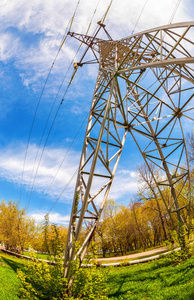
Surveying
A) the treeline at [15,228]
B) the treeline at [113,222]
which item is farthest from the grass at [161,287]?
the treeline at [15,228]

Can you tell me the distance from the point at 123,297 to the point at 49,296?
10.9ft

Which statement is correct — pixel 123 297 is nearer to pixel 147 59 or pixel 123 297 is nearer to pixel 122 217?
pixel 147 59

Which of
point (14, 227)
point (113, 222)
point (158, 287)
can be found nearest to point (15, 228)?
point (14, 227)

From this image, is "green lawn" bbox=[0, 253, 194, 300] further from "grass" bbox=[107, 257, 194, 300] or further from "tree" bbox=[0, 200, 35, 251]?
"tree" bbox=[0, 200, 35, 251]

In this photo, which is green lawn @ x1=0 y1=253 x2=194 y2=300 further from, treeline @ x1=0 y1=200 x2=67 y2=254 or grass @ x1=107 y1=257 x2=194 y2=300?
treeline @ x1=0 y1=200 x2=67 y2=254

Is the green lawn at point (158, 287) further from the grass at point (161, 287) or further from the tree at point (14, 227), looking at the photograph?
the tree at point (14, 227)

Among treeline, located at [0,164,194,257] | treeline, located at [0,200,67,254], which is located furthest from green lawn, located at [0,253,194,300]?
treeline, located at [0,200,67,254]

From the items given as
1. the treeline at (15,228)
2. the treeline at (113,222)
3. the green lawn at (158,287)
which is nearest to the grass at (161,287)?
the green lawn at (158,287)

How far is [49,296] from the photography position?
16.4ft

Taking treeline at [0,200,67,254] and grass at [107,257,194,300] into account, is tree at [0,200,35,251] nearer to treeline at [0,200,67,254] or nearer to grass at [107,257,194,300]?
treeline at [0,200,67,254]

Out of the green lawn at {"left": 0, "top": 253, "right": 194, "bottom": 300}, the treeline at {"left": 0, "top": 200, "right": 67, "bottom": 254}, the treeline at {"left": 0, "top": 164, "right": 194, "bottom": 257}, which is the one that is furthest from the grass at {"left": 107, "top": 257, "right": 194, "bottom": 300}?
the treeline at {"left": 0, "top": 200, "right": 67, "bottom": 254}

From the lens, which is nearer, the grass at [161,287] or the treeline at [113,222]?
the grass at [161,287]

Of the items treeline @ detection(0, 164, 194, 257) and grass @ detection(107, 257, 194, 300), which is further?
treeline @ detection(0, 164, 194, 257)

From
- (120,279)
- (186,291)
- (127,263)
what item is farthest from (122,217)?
(186,291)
